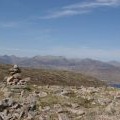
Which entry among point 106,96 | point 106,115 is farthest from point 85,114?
point 106,96

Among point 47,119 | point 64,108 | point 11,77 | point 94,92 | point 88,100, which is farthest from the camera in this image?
point 11,77

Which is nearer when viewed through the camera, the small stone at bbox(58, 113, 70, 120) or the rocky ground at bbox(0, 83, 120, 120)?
the small stone at bbox(58, 113, 70, 120)

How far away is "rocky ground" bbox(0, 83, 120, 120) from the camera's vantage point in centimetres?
2859

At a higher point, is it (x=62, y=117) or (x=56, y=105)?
(x=56, y=105)

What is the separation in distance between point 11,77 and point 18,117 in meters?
17.6

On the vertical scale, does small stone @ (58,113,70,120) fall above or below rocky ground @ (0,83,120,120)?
below

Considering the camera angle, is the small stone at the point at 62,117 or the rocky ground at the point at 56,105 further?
the rocky ground at the point at 56,105

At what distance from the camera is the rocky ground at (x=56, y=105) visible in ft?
93.8

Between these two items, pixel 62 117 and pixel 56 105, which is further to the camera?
pixel 56 105

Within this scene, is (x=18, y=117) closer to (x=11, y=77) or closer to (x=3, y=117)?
(x=3, y=117)

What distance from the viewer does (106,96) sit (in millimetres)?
37406

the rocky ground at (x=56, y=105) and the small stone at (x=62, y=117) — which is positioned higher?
the rocky ground at (x=56, y=105)

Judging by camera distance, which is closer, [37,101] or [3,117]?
[3,117]

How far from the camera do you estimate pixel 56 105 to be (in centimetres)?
3212
